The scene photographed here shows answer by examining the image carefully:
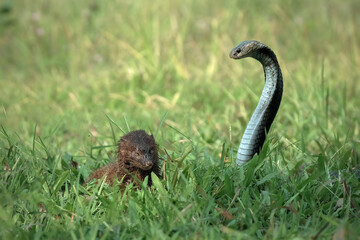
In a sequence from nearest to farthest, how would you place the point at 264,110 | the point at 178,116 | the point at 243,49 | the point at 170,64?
the point at 243,49 < the point at 264,110 < the point at 178,116 < the point at 170,64

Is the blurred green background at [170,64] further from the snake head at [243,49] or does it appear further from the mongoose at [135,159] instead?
the snake head at [243,49]

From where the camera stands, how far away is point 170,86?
8.01m

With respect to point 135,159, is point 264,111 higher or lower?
higher

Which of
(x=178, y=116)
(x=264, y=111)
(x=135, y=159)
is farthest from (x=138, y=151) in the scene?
(x=178, y=116)

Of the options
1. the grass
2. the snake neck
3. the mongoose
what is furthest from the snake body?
the mongoose

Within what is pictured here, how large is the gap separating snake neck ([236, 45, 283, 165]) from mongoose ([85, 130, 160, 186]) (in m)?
0.64

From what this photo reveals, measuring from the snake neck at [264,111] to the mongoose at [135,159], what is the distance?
0.64m

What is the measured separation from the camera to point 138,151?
4090mm

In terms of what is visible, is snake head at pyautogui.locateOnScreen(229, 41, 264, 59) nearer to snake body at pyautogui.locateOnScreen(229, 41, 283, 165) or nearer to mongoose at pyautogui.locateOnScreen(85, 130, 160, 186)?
snake body at pyautogui.locateOnScreen(229, 41, 283, 165)

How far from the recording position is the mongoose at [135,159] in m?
4.08

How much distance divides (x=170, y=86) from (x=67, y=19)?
295 cm

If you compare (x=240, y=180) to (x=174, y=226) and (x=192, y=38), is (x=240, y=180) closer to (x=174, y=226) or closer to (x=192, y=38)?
(x=174, y=226)

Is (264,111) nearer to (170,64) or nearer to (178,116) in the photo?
(178,116)

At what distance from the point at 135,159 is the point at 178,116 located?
2622 mm
